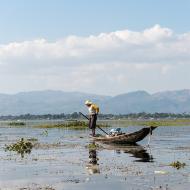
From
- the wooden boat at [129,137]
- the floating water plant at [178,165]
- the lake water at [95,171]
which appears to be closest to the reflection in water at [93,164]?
the lake water at [95,171]

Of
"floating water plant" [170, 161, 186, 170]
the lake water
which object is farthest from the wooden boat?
"floating water plant" [170, 161, 186, 170]

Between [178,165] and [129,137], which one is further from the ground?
[129,137]

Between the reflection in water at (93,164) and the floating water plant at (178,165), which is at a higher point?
the floating water plant at (178,165)

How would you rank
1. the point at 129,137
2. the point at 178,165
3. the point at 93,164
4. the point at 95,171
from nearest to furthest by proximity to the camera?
the point at 95,171 < the point at 178,165 < the point at 93,164 < the point at 129,137

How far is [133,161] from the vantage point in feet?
95.8

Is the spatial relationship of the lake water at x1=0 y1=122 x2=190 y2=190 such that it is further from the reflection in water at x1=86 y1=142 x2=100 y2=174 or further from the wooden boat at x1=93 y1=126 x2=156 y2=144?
the wooden boat at x1=93 y1=126 x2=156 y2=144

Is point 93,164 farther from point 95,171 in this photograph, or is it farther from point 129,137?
point 129,137

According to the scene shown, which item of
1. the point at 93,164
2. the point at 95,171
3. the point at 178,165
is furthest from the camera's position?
the point at 93,164

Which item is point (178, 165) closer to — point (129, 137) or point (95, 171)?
point (95, 171)

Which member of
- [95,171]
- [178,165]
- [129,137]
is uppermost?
[129,137]

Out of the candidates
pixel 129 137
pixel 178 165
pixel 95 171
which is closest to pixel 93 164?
pixel 95 171

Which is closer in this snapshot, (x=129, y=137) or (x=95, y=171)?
(x=95, y=171)

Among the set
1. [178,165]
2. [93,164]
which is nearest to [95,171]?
[93,164]

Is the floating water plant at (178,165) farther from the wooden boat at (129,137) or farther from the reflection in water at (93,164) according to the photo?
the wooden boat at (129,137)
